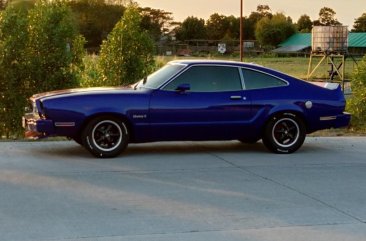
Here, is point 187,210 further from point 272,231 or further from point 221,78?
point 221,78

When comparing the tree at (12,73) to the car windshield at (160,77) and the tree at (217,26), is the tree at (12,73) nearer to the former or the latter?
the car windshield at (160,77)

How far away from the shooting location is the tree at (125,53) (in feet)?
49.1

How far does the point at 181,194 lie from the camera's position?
24.6 feet

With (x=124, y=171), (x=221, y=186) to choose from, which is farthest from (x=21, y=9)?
(x=221, y=186)

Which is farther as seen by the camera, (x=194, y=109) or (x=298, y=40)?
(x=298, y=40)

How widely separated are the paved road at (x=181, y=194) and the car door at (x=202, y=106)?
1.36 feet

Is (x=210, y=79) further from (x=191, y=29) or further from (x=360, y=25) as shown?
(x=360, y=25)

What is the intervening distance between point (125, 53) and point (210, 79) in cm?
528

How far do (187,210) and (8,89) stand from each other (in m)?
7.75

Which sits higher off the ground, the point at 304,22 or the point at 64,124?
the point at 304,22

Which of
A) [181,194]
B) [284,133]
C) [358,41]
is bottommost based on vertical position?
[181,194]

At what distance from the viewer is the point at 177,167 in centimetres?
911

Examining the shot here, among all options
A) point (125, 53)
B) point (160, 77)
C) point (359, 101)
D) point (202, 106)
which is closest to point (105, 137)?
point (160, 77)

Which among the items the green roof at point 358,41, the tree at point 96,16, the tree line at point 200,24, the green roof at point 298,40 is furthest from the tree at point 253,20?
the tree at point 96,16
